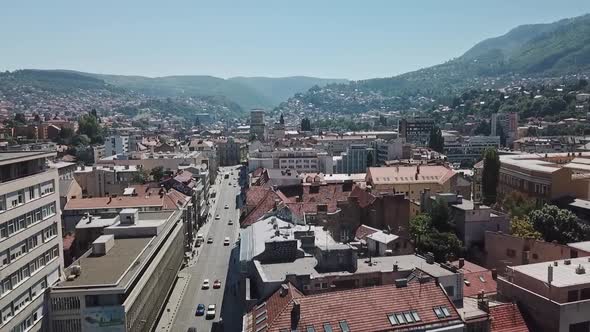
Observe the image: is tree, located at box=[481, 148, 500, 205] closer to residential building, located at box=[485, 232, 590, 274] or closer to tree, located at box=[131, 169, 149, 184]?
residential building, located at box=[485, 232, 590, 274]

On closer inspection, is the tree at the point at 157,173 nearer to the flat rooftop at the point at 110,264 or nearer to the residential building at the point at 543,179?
the flat rooftop at the point at 110,264

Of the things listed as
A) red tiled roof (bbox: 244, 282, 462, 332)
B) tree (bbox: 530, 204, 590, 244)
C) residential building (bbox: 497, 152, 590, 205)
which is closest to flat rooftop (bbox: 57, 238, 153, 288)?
red tiled roof (bbox: 244, 282, 462, 332)

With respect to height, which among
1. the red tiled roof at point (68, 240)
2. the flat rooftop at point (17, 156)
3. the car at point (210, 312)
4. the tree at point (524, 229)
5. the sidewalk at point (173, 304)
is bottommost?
the sidewalk at point (173, 304)

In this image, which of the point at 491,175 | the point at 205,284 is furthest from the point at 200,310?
the point at 491,175

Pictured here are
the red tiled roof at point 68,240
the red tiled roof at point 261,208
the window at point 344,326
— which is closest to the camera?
the window at point 344,326

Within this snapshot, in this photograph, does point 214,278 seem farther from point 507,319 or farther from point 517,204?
point 517,204

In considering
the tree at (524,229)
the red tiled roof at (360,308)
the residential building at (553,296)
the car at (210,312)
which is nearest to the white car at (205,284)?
the car at (210,312)

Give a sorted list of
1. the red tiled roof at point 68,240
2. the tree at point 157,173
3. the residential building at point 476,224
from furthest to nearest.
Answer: the tree at point 157,173 → the residential building at point 476,224 → the red tiled roof at point 68,240
